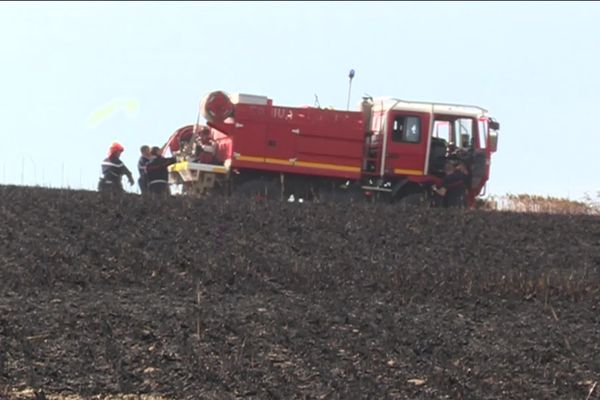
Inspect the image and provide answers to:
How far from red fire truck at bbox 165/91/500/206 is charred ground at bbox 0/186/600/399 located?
617 cm

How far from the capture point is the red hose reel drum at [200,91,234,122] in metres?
25.2

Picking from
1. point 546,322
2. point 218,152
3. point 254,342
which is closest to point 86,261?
point 254,342

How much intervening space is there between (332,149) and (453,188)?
2823 mm

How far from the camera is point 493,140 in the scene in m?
26.3

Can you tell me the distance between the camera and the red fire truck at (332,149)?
25219mm

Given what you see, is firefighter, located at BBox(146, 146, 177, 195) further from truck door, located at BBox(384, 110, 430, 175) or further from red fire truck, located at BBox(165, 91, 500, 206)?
truck door, located at BBox(384, 110, 430, 175)

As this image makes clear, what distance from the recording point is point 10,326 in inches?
428

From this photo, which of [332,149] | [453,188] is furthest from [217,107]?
[453,188]

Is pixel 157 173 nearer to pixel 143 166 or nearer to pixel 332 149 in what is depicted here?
pixel 143 166

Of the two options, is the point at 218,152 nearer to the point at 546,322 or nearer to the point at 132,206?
the point at 132,206

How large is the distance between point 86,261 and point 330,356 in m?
4.74

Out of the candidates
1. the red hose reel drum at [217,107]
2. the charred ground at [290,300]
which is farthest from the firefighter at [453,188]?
the charred ground at [290,300]

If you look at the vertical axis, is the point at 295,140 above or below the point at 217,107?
below

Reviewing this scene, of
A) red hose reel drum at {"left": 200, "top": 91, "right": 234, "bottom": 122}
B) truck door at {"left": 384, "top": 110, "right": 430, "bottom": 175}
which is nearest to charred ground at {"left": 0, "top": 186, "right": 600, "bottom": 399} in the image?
truck door at {"left": 384, "top": 110, "right": 430, "bottom": 175}
